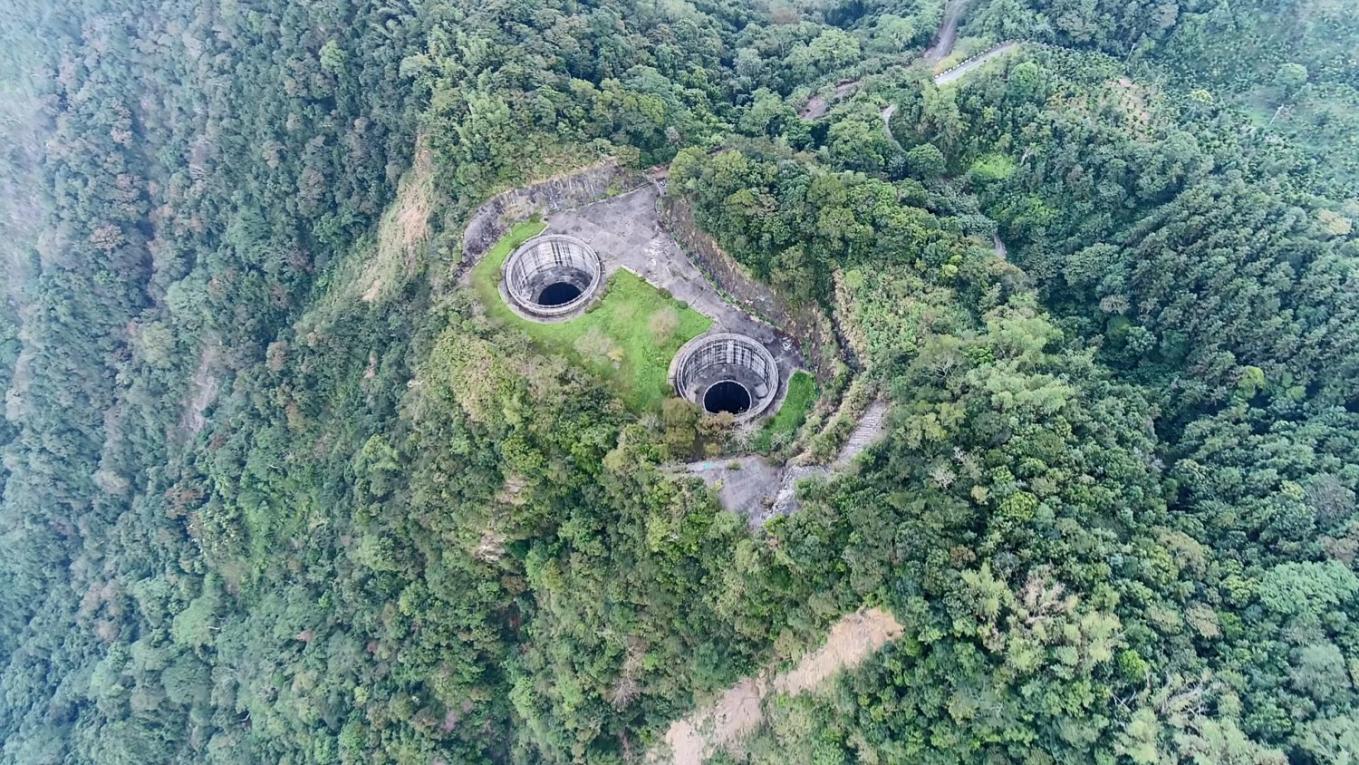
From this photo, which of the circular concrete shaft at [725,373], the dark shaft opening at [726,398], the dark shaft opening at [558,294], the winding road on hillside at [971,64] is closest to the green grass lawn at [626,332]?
the circular concrete shaft at [725,373]

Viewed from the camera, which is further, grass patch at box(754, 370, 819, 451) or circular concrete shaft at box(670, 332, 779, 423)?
circular concrete shaft at box(670, 332, 779, 423)

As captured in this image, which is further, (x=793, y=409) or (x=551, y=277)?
(x=551, y=277)

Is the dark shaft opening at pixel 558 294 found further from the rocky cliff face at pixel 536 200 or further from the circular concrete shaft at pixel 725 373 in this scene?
the circular concrete shaft at pixel 725 373

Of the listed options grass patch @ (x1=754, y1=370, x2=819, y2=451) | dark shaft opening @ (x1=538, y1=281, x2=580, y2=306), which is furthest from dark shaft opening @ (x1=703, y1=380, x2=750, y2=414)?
dark shaft opening @ (x1=538, y1=281, x2=580, y2=306)

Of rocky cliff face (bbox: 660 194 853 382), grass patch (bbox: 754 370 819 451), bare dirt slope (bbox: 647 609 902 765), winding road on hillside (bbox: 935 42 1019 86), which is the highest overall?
winding road on hillside (bbox: 935 42 1019 86)

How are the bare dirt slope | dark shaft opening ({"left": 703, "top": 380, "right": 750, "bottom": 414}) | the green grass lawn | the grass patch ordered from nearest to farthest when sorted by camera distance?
the bare dirt slope
the grass patch
the green grass lawn
dark shaft opening ({"left": 703, "top": 380, "right": 750, "bottom": 414})

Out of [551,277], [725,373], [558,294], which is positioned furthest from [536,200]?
[725,373]

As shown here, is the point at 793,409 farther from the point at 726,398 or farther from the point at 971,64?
the point at 971,64

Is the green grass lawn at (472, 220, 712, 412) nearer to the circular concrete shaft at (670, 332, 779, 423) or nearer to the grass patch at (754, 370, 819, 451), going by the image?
the circular concrete shaft at (670, 332, 779, 423)
